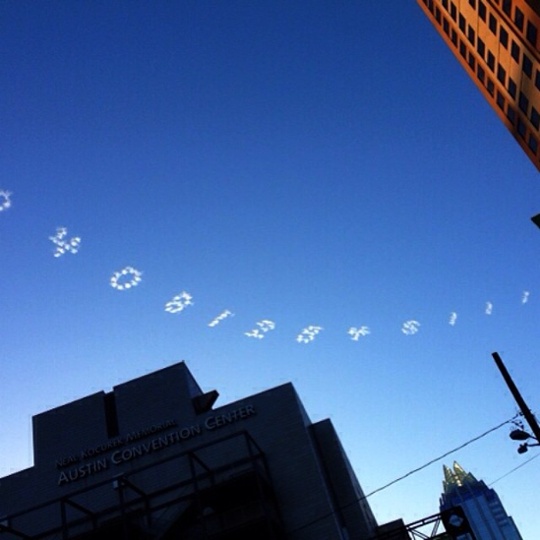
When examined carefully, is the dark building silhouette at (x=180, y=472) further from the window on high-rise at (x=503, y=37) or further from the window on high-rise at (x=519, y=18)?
the window on high-rise at (x=503, y=37)

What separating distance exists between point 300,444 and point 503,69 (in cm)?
3603

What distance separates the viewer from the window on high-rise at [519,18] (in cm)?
4188

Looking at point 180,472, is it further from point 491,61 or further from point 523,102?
point 491,61

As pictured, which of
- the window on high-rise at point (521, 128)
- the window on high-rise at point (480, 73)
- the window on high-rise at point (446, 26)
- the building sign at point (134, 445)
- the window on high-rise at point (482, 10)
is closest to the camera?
the building sign at point (134, 445)

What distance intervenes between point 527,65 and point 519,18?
362cm

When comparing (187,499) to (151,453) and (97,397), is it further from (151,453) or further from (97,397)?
(97,397)

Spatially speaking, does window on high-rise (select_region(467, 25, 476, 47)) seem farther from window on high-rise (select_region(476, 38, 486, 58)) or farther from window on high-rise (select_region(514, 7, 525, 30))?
window on high-rise (select_region(514, 7, 525, 30))

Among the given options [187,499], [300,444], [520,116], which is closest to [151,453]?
[187,499]

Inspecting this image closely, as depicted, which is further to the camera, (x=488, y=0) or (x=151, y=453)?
(x=488, y=0)

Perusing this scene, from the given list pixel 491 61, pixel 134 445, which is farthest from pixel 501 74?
pixel 134 445

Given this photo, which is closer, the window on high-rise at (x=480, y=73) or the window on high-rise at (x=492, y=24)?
the window on high-rise at (x=492, y=24)

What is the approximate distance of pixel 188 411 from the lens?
36094 mm

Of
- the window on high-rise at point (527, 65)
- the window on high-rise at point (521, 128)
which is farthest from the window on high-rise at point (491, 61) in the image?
the window on high-rise at point (527, 65)

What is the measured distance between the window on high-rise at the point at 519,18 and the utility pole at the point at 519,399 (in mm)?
30407
